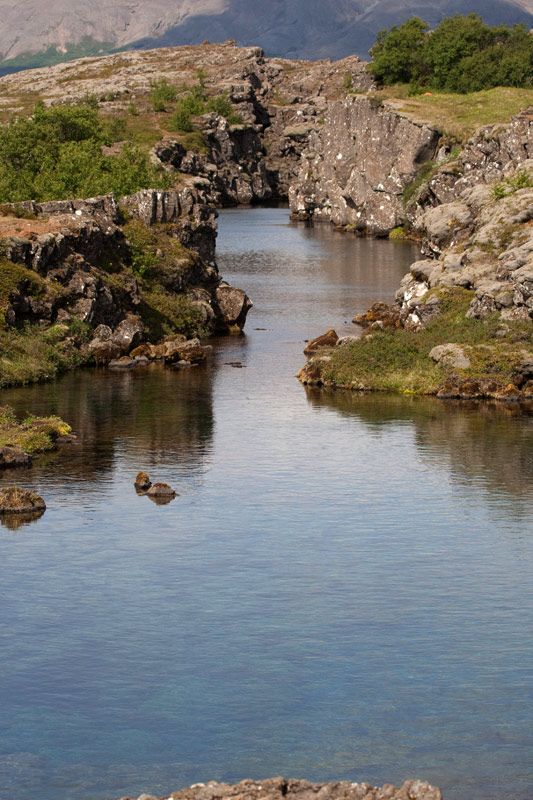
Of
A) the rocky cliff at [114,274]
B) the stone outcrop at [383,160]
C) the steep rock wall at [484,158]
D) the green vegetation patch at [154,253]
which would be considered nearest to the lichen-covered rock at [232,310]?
the rocky cliff at [114,274]

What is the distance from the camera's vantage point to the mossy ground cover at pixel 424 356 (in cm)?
7112

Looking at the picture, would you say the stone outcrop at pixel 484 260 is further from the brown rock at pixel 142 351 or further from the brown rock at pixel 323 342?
the brown rock at pixel 142 351

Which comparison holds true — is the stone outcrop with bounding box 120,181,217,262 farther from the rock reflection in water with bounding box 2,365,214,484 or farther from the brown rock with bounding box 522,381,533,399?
the brown rock with bounding box 522,381,533,399

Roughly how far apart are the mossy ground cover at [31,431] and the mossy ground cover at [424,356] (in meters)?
20.6

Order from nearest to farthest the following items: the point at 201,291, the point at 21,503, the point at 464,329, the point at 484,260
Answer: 1. the point at 21,503
2. the point at 464,329
3. the point at 484,260
4. the point at 201,291

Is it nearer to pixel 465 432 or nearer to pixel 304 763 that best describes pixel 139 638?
pixel 304 763

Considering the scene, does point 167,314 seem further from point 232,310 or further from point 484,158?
point 484,158

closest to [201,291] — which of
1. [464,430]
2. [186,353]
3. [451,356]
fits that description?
[186,353]

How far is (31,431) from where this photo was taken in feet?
193

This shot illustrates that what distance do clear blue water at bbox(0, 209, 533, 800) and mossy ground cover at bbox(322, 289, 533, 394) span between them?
2.48 meters

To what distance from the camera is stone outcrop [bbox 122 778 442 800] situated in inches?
810

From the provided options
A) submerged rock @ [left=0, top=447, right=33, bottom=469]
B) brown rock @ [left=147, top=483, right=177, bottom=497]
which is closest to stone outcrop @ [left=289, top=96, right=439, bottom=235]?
submerged rock @ [left=0, top=447, right=33, bottom=469]

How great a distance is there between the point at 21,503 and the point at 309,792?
30.3m

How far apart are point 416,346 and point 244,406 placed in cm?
1425
